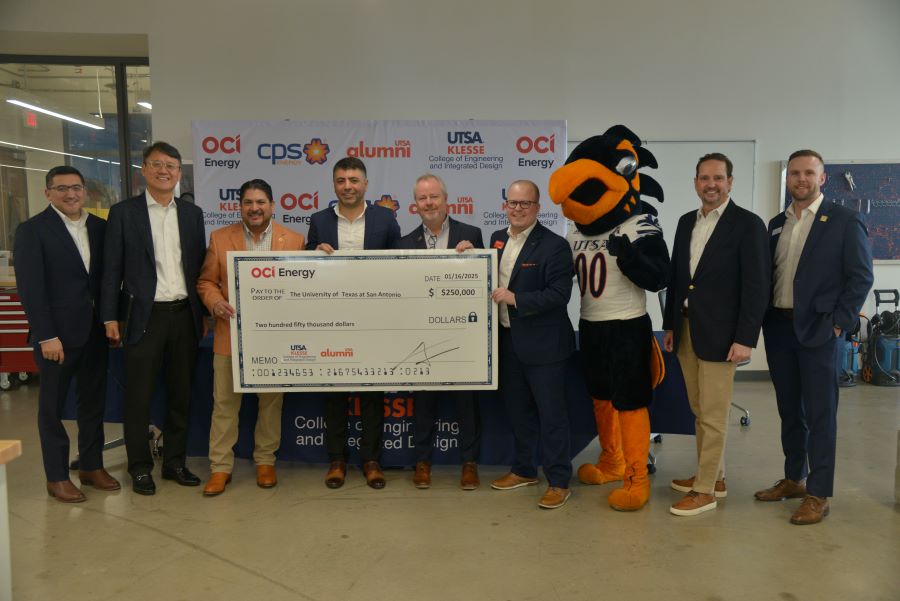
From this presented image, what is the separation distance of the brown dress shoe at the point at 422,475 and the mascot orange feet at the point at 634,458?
948 mm

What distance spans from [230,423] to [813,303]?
2909 mm

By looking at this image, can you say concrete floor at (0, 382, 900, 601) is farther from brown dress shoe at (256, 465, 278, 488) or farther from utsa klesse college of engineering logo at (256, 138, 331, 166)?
utsa klesse college of engineering logo at (256, 138, 331, 166)

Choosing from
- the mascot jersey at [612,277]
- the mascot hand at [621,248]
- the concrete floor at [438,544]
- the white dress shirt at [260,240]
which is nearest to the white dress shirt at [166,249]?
the white dress shirt at [260,240]

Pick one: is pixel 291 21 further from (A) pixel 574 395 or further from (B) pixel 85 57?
(A) pixel 574 395

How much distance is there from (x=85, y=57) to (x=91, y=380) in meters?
4.80

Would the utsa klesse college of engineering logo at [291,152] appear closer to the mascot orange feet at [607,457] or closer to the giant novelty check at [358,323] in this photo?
the giant novelty check at [358,323]

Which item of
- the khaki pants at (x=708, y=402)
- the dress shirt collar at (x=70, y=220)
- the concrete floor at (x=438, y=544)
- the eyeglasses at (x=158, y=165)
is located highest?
the eyeglasses at (x=158, y=165)

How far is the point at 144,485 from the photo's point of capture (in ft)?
11.0

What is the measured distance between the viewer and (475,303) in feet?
10.5

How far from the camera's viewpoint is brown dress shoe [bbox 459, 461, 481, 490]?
3439mm

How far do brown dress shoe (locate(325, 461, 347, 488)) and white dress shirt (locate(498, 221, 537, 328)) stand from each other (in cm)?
119

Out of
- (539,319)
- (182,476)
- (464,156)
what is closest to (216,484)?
(182,476)

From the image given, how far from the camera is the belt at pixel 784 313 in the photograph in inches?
121

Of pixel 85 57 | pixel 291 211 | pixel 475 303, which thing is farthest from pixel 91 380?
pixel 85 57
